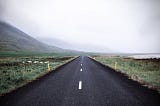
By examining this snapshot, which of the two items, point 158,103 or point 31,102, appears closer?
point 158,103

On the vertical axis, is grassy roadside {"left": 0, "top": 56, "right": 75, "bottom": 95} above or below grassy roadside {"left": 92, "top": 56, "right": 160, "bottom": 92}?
below

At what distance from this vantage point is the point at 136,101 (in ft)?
26.8

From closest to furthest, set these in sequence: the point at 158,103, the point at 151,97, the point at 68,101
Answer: the point at 158,103 < the point at 68,101 < the point at 151,97

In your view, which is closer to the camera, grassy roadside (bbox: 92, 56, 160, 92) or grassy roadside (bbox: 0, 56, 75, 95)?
grassy roadside (bbox: 0, 56, 75, 95)

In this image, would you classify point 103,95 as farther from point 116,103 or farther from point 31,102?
point 31,102

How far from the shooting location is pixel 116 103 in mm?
7902

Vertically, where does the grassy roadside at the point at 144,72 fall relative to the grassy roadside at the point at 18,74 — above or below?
above

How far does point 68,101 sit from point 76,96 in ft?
3.40

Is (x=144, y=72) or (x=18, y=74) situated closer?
(x=18, y=74)

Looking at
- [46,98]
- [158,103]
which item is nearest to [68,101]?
[46,98]

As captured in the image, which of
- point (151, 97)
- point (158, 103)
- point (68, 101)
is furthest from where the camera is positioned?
point (151, 97)

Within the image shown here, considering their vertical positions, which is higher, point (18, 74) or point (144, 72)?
point (144, 72)

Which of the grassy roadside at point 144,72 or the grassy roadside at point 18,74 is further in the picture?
the grassy roadside at point 144,72

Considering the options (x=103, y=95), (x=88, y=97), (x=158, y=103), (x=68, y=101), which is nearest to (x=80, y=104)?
(x=68, y=101)
